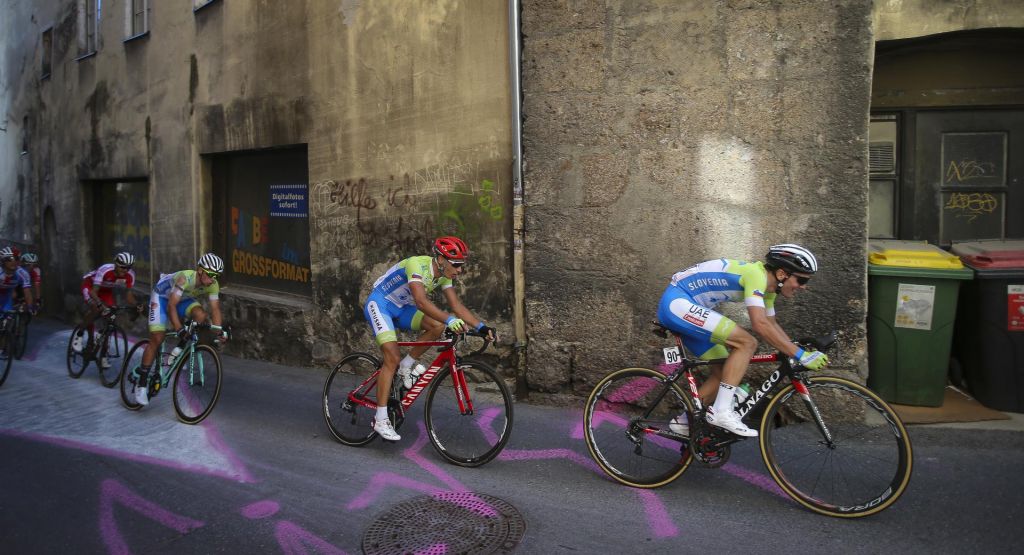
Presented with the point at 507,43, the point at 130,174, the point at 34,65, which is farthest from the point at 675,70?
the point at 34,65

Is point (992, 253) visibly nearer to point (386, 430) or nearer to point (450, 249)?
point (450, 249)

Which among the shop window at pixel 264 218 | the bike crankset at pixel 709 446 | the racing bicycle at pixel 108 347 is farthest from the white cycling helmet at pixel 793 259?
the racing bicycle at pixel 108 347

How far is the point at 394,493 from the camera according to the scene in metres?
4.39

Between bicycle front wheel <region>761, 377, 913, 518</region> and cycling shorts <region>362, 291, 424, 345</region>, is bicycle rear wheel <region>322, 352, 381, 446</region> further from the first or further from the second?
bicycle front wheel <region>761, 377, 913, 518</region>

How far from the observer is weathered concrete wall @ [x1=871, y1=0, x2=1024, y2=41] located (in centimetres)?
579

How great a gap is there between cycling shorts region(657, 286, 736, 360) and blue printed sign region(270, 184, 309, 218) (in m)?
6.12

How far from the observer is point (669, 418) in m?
4.36

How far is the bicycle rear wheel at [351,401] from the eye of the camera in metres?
5.36

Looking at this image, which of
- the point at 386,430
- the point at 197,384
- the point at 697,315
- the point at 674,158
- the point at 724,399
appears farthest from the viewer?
the point at 197,384

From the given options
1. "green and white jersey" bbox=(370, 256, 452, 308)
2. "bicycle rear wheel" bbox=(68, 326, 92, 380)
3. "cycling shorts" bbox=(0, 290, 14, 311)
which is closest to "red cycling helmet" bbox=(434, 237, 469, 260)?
"green and white jersey" bbox=(370, 256, 452, 308)

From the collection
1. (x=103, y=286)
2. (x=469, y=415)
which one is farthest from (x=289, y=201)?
(x=469, y=415)

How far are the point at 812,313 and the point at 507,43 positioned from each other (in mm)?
3645

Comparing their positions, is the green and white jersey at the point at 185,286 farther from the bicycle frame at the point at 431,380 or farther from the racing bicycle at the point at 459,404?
the racing bicycle at the point at 459,404

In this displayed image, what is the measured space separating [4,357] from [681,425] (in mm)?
8212
